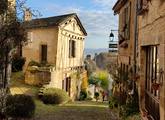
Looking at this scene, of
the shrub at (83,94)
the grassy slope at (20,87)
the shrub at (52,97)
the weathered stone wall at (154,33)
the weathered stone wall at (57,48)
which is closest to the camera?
the weathered stone wall at (154,33)

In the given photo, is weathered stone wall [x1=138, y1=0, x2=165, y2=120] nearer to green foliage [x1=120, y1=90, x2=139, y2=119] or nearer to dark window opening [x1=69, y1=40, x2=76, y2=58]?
green foliage [x1=120, y1=90, x2=139, y2=119]

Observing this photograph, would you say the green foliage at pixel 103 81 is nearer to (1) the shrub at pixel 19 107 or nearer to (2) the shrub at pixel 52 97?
(2) the shrub at pixel 52 97

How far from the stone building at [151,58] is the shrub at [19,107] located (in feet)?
15.3

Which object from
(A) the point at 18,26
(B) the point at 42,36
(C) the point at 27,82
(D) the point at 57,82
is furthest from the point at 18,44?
(B) the point at 42,36

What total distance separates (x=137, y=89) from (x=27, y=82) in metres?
15.2

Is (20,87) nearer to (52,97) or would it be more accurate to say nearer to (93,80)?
(52,97)

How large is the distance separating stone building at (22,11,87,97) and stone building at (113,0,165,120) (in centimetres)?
1464

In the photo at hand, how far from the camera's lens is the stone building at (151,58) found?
8.82 m

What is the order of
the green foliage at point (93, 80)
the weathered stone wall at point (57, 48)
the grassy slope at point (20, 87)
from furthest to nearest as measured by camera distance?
1. the green foliage at point (93, 80)
2. the weathered stone wall at point (57, 48)
3. the grassy slope at point (20, 87)

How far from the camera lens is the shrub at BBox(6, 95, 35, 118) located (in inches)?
540

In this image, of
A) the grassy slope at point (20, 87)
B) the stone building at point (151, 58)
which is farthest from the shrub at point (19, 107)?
the grassy slope at point (20, 87)

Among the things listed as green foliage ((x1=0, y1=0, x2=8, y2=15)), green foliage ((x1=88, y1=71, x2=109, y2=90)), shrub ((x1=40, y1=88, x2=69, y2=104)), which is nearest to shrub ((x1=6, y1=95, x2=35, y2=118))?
green foliage ((x1=0, y1=0, x2=8, y2=15))

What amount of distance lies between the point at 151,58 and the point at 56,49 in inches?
777

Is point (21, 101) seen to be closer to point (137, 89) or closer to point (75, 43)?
point (137, 89)
